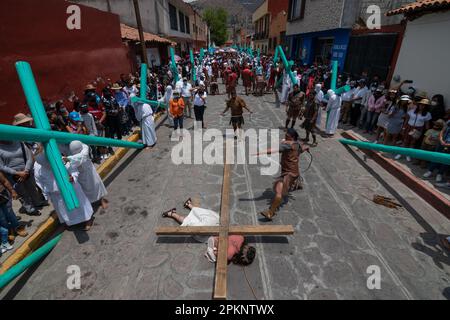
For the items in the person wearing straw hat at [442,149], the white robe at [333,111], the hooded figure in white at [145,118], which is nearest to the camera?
the person wearing straw hat at [442,149]

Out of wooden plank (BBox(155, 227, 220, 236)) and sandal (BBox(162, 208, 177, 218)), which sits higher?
wooden plank (BBox(155, 227, 220, 236))

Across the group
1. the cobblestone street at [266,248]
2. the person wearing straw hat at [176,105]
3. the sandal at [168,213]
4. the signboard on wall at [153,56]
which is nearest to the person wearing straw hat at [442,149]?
the cobblestone street at [266,248]

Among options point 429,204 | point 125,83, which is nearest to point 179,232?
point 429,204

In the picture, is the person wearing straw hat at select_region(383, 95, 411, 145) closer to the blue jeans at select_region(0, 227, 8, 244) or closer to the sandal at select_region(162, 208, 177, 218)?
the sandal at select_region(162, 208, 177, 218)

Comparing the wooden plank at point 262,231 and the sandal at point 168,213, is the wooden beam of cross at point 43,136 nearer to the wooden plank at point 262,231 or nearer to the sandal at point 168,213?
the sandal at point 168,213

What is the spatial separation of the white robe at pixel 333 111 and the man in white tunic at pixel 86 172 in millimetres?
7676

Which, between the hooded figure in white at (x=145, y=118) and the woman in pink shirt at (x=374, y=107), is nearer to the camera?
the hooded figure in white at (x=145, y=118)

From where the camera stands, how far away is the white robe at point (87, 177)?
4.19 m

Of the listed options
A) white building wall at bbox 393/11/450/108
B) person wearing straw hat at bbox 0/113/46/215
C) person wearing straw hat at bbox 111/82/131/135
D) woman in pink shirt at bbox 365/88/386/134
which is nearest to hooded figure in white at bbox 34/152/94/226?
person wearing straw hat at bbox 0/113/46/215

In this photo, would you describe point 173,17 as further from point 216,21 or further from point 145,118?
point 216,21

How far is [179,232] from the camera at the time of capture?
402 cm

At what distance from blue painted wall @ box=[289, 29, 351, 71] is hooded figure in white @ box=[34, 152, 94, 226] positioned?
45.7ft

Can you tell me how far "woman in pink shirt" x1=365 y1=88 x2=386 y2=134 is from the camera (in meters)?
8.10
